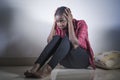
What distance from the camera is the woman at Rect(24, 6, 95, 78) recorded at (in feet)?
7.79

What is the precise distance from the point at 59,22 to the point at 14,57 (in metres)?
0.75

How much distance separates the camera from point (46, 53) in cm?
240

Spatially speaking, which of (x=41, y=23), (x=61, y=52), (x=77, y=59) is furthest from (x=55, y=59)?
(x=41, y=23)

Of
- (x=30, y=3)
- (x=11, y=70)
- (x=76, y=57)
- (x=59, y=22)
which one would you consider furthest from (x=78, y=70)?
(x=30, y=3)

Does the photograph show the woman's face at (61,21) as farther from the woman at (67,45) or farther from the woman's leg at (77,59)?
A: the woman's leg at (77,59)

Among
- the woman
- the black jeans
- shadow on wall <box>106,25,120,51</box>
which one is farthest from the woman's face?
shadow on wall <box>106,25,120,51</box>

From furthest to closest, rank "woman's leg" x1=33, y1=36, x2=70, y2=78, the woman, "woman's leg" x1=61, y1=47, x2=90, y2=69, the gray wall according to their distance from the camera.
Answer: the gray wall, "woman's leg" x1=61, y1=47, x2=90, y2=69, the woman, "woman's leg" x1=33, y1=36, x2=70, y2=78

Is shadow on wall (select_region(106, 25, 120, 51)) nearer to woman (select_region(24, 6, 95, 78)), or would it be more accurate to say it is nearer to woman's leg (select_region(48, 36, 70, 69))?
woman (select_region(24, 6, 95, 78))

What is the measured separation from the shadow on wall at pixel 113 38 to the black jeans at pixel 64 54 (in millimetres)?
419

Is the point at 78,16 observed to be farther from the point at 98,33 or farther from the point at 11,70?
the point at 11,70

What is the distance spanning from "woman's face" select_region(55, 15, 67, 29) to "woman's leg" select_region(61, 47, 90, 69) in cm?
26

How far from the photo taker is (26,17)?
9.48ft

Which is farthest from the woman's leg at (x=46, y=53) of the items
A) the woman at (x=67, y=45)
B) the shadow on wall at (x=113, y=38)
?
the shadow on wall at (x=113, y=38)

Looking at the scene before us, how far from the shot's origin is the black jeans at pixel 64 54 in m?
2.33
